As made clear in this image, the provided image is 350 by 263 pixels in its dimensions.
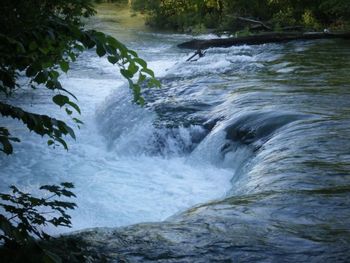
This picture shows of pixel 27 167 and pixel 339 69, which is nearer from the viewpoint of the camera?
pixel 27 167

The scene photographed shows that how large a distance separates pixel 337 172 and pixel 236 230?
182 cm

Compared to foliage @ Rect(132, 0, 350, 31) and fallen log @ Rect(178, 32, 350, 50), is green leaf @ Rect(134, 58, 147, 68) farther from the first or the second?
foliage @ Rect(132, 0, 350, 31)

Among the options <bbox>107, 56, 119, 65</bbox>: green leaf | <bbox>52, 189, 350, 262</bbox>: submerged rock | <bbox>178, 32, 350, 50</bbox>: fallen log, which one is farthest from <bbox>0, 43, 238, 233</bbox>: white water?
<bbox>178, 32, 350, 50</bbox>: fallen log

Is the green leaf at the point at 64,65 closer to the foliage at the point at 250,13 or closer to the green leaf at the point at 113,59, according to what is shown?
the green leaf at the point at 113,59

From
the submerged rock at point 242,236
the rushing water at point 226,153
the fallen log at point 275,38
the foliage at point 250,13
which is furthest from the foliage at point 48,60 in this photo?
the foliage at point 250,13

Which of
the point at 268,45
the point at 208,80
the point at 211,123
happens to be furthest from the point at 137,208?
the point at 268,45

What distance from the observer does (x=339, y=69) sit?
37.8 ft

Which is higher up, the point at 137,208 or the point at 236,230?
the point at 236,230

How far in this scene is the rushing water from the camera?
14.8ft

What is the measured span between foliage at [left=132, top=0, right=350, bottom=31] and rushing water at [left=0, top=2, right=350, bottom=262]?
286 inches

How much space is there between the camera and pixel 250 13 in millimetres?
24500

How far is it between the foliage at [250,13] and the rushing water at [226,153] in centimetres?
727

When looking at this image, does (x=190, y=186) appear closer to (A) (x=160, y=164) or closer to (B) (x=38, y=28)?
(A) (x=160, y=164)

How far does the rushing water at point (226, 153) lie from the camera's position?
178 inches
